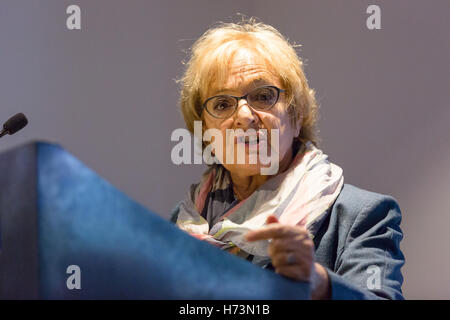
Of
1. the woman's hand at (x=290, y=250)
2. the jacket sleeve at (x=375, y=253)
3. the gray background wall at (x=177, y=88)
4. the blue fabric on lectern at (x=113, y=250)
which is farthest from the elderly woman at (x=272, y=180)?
the gray background wall at (x=177, y=88)

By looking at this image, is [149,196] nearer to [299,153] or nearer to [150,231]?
[299,153]

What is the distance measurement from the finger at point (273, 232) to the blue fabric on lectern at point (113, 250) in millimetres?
36

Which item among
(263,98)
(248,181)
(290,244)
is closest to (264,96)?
(263,98)

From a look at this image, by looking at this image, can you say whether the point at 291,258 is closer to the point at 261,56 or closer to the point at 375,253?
the point at 375,253

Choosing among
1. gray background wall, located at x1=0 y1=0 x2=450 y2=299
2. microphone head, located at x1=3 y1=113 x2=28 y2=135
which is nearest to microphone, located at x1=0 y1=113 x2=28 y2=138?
microphone head, located at x1=3 y1=113 x2=28 y2=135

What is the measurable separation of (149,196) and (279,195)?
1226 mm

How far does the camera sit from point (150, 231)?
540 millimetres

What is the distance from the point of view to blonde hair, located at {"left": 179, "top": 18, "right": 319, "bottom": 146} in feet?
4.43

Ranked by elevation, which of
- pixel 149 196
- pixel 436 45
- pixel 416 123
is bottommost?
pixel 149 196

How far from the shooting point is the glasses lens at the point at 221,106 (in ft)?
4.38

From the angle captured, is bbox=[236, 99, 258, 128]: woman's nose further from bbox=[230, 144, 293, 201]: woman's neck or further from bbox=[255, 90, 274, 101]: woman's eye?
bbox=[230, 144, 293, 201]: woman's neck

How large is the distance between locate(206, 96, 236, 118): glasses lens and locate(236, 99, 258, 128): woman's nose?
31 mm

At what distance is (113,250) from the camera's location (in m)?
0.53
